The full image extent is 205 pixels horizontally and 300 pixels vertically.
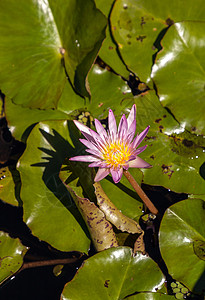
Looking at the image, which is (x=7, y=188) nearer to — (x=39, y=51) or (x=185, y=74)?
(x=39, y=51)

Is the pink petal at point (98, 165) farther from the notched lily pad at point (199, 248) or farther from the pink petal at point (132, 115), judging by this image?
the notched lily pad at point (199, 248)

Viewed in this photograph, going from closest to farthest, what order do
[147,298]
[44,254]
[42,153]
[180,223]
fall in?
1. [147,298]
2. [180,223]
3. [42,153]
4. [44,254]

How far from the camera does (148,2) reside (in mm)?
2521

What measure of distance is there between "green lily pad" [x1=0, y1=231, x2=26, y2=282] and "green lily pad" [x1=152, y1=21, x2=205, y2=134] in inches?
57.6

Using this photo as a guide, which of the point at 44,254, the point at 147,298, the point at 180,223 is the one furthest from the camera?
the point at 44,254

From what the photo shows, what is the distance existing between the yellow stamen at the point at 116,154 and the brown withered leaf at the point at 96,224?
26cm

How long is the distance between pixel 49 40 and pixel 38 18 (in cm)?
18

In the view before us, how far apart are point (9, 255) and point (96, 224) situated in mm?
752

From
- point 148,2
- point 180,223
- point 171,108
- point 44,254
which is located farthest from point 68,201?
point 148,2

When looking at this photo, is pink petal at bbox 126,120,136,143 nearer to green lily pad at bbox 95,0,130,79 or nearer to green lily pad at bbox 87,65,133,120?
green lily pad at bbox 87,65,133,120

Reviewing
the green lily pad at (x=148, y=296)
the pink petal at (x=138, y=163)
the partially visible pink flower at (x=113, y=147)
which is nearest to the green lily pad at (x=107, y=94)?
the partially visible pink flower at (x=113, y=147)

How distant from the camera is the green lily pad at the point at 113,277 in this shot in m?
2.00

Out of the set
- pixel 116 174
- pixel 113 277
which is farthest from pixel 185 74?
pixel 113 277

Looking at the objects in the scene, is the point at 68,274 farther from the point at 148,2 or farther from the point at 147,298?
the point at 148,2
